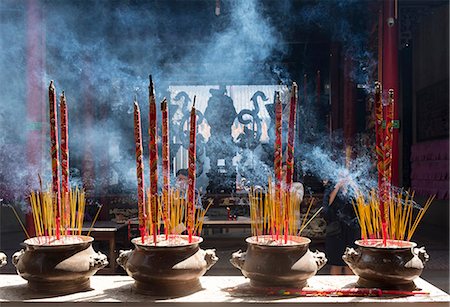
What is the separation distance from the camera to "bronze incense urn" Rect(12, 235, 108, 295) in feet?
6.17

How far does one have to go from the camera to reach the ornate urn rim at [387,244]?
6.29 ft

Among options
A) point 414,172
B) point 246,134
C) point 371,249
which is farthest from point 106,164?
point 371,249

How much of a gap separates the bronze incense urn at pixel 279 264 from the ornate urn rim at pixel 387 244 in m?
0.22

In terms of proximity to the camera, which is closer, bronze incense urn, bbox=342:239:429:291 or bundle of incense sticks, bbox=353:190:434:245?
bronze incense urn, bbox=342:239:429:291

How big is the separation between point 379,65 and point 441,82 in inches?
97.7

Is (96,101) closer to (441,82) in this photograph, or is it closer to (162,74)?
(162,74)

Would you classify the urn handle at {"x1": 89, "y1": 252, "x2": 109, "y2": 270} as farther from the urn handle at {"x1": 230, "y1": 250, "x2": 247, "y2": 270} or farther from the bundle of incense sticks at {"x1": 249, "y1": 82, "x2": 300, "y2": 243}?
the bundle of incense sticks at {"x1": 249, "y1": 82, "x2": 300, "y2": 243}

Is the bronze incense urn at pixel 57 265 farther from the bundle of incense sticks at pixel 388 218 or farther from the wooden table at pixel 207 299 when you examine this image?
the bundle of incense sticks at pixel 388 218

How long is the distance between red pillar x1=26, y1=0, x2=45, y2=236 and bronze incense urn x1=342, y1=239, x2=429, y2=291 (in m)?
4.14

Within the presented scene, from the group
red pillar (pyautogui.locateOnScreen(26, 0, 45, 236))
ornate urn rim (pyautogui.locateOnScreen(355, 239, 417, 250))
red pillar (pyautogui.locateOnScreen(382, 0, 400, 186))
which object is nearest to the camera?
ornate urn rim (pyautogui.locateOnScreen(355, 239, 417, 250))

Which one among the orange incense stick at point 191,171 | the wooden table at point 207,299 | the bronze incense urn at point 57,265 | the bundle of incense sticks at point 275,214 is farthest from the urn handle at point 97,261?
the bundle of incense sticks at point 275,214

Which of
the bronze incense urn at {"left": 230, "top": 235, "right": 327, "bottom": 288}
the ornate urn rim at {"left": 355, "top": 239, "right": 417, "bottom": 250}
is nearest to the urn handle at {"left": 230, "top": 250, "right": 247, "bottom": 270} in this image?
the bronze incense urn at {"left": 230, "top": 235, "right": 327, "bottom": 288}

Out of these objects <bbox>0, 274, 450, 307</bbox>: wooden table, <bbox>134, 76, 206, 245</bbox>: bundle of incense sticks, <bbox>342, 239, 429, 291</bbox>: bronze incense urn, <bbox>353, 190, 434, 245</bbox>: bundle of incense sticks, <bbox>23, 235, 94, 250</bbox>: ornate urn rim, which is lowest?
<bbox>0, 274, 450, 307</bbox>: wooden table

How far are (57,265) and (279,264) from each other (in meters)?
0.84
